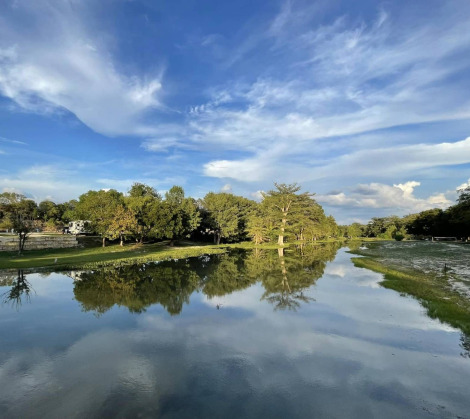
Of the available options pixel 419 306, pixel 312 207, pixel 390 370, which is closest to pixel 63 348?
pixel 390 370

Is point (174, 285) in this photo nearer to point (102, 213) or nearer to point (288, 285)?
point (288, 285)

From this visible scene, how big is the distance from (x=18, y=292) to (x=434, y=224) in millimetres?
129301

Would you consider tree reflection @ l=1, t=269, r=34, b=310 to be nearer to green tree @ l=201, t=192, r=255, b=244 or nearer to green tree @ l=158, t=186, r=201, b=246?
green tree @ l=158, t=186, r=201, b=246

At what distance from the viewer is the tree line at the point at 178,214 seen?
58.5 meters

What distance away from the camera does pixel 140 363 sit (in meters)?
10.8

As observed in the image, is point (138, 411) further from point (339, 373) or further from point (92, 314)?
point (92, 314)

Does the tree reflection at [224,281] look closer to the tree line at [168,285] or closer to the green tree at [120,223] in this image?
the tree line at [168,285]

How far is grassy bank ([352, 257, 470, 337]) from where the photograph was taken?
1588 cm

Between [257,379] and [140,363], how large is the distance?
4.32 m

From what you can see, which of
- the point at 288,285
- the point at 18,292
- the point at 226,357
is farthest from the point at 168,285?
the point at 226,357

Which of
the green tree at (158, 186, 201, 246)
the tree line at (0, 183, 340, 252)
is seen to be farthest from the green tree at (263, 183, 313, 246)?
the green tree at (158, 186, 201, 246)

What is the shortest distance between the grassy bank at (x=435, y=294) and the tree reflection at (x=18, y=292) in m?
25.2

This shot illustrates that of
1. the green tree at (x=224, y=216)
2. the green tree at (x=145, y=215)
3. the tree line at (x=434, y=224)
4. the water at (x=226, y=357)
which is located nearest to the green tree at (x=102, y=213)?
the green tree at (x=145, y=215)

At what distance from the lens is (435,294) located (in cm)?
2097
